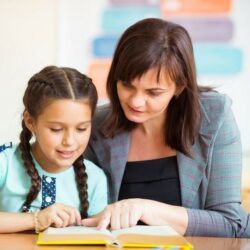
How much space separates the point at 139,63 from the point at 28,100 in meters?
0.33

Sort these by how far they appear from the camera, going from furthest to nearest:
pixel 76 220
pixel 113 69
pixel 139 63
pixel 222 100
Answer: pixel 222 100 → pixel 113 69 → pixel 139 63 → pixel 76 220

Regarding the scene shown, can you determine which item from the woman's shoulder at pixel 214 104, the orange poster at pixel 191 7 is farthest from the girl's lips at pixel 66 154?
the orange poster at pixel 191 7

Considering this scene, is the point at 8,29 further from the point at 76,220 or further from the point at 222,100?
the point at 76,220

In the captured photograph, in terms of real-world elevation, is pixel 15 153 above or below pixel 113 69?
below

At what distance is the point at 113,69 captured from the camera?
1.39 meters

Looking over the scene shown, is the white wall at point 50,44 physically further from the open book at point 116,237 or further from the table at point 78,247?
the open book at point 116,237

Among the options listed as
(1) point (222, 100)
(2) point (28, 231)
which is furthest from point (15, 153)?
(1) point (222, 100)

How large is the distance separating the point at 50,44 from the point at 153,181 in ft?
3.84

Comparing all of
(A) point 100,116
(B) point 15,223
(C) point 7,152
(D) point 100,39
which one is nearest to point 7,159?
(C) point 7,152

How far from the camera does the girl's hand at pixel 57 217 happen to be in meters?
1.12

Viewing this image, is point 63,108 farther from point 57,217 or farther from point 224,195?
point 224,195

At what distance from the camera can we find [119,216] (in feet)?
3.69

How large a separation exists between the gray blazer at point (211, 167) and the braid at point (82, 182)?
12 centimetres

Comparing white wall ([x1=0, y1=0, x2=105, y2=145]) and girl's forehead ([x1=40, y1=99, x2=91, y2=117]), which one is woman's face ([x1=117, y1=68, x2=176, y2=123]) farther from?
white wall ([x1=0, y1=0, x2=105, y2=145])
